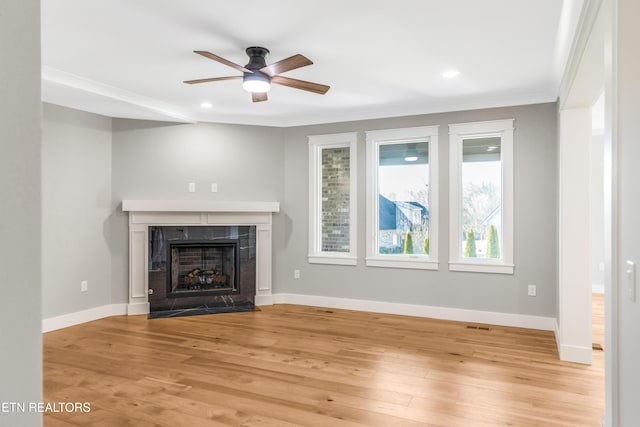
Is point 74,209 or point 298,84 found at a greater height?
point 298,84

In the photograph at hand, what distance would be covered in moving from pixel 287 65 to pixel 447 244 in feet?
9.68

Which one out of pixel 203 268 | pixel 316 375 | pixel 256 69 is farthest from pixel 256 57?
pixel 203 268

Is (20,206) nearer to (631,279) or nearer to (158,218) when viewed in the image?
(631,279)

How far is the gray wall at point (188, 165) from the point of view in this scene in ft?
16.8

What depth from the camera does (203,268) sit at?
18.1 feet

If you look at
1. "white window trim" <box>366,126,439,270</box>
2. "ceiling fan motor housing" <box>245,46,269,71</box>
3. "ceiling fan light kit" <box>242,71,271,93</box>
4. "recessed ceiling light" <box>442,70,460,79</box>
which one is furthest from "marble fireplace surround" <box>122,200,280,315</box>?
"recessed ceiling light" <box>442,70,460,79</box>

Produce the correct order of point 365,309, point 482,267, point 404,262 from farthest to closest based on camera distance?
point 365,309
point 404,262
point 482,267

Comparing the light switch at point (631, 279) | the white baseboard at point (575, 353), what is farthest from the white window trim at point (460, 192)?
the light switch at point (631, 279)

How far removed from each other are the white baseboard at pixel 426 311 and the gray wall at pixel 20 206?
15.2 ft

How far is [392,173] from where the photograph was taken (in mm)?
5242

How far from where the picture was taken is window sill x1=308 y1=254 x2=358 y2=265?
5.33 metres

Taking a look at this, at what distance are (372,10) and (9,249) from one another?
2.53 m

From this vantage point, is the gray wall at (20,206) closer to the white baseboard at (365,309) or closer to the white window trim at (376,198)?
the white baseboard at (365,309)

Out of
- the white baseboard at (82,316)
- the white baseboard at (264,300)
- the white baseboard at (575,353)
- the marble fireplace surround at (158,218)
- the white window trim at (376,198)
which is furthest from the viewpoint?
the white baseboard at (264,300)
